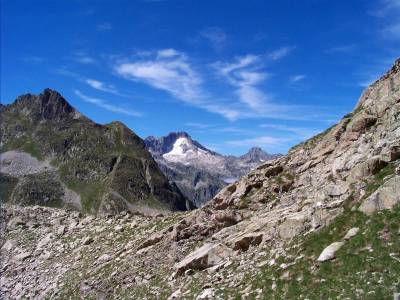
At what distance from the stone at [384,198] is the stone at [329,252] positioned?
283 centimetres

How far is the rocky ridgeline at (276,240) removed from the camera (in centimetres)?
2377

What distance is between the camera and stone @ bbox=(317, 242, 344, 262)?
24.4 meters

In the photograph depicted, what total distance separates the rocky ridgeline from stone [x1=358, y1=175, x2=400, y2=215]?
6 cm

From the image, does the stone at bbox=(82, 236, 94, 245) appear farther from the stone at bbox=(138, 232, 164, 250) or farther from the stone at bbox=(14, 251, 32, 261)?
the stone at bbox=(138, 232, 164, 250)

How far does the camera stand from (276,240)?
29.5 metres

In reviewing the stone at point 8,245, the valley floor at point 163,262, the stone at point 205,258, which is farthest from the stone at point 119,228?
the stone at point 205,258

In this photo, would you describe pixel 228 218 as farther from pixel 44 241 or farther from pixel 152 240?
pixel 44 241

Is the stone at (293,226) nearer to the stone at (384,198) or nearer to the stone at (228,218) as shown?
the stone at (384,198)

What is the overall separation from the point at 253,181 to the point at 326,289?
60.4ft

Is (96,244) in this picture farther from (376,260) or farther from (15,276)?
(376,260)

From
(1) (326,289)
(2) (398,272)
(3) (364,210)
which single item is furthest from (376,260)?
(3) (364,210)

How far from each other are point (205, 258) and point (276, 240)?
564cm

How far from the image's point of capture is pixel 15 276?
46562 millimetres

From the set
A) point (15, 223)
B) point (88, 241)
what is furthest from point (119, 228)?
point (15, 223)
